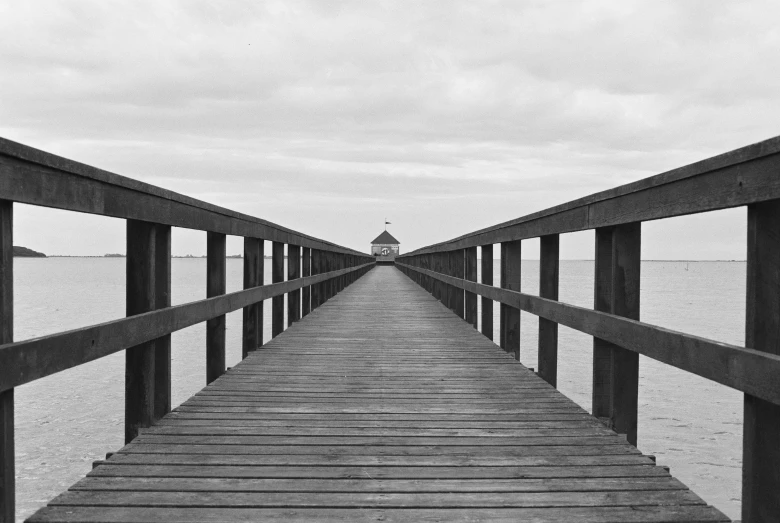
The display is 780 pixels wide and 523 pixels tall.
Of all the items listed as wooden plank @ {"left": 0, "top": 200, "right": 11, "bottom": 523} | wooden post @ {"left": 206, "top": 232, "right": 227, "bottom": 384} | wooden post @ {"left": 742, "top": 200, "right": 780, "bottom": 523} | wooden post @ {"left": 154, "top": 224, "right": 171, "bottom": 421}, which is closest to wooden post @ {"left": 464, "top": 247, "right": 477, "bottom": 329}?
wooden post @ {"left": 206, "top": 232, "right": 227, "bottom": 384}

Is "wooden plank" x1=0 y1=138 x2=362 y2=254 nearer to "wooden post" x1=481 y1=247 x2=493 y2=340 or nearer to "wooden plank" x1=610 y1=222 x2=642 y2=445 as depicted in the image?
"wooden plank" x1=610 y1=222 x2=642 y2=445

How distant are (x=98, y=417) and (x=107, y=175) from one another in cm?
976

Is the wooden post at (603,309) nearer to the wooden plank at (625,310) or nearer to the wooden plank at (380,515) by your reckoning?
the wooden plank at (625,310)

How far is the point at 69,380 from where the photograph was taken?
47.3 ft

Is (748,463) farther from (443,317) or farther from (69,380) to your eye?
(69,380)

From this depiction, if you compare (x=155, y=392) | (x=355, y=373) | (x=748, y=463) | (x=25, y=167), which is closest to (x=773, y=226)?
(x=748, y=463)

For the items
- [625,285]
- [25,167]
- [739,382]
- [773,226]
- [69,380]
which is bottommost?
[69,380]

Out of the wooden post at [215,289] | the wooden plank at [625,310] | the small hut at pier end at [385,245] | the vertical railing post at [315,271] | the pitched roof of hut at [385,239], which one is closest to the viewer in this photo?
the wooden plank at [625,310]

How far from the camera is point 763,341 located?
206 centimetres

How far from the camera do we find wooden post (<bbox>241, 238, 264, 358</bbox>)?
18.4ft

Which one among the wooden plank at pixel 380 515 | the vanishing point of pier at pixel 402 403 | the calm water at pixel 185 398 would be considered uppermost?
the vanishing point of pier at pixel 402 403

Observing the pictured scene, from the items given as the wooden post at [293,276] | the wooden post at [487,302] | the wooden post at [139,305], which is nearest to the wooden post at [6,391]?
the wooden post at [139,305]

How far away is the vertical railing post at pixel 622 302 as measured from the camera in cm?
314

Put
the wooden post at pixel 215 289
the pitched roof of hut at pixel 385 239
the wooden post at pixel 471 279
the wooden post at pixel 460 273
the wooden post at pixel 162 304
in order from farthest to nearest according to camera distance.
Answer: the pitched roof of hut at pixel 385 239 → the wooden post at pixel 460 273 → the wooden post at pixel 471 279 → the wooden post at pixel 215 289 → the wooden post at pixel 162 304
